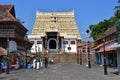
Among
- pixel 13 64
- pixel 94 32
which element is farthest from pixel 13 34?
pixel 94 32

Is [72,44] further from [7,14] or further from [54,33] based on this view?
[7,14]

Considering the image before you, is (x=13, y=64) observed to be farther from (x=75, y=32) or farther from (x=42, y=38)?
(x=75, y=32)

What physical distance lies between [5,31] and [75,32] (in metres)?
78.3

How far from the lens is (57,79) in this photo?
29.5 metres

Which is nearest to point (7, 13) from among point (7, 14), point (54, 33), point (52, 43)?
point (7, 14)

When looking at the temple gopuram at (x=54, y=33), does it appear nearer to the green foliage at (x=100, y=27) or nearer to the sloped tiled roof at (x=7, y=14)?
the green foliage at (x=100, y=27)

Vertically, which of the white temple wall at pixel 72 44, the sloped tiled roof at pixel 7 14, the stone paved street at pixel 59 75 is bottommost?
the stone paved street at pixel 59 75

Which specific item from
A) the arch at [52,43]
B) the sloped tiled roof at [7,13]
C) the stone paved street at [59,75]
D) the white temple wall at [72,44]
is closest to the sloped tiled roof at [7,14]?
the sloped tiled roof at [7,13]

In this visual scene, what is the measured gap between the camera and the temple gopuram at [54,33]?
4584 inches

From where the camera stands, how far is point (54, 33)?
116 metres

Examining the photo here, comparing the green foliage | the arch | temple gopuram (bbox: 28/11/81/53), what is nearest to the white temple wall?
temple gopuram (bbox: 28/11/81/53)

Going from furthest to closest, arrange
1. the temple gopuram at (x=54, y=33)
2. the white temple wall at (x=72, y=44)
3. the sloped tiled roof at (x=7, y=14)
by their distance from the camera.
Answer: the white temple wall at (x=72, y=44) < the temple gopuram at (x=54, y=33) < the sloped tiled roof at (x=7, y=14)

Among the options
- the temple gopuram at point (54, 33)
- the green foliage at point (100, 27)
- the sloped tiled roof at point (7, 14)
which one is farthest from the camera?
the temple gopuram at point (54, 33)

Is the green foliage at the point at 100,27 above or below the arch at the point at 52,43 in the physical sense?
above
